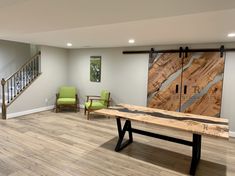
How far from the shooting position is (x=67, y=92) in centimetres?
638

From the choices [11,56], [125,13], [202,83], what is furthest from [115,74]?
[11,56]

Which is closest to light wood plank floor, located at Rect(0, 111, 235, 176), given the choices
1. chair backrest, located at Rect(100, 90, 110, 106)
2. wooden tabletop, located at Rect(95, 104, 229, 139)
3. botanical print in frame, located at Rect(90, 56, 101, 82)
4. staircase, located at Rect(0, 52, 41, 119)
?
wooden tabletop, located at Rect(95, 104, 229, 139)

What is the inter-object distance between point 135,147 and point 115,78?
283cm

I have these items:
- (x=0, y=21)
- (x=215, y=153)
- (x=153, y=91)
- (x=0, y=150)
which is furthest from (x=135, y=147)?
(x=0, y=21)

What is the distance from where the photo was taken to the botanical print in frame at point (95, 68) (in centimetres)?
623

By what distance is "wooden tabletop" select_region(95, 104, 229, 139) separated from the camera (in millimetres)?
2467

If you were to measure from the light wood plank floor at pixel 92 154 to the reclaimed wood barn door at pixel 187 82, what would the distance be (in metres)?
0.81

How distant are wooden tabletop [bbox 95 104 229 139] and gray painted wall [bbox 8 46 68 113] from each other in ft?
11.3

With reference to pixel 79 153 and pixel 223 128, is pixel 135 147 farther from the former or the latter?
pixel 223 128

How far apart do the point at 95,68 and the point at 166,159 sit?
407 cm

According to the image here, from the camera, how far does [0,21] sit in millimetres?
2729

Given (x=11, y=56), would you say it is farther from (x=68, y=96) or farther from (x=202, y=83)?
(x=202, y=83)

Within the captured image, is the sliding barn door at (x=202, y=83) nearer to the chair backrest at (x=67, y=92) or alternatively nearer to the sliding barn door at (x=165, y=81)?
the sliding barn door at (x=165, y=81)

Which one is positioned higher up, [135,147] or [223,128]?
[223,128]
